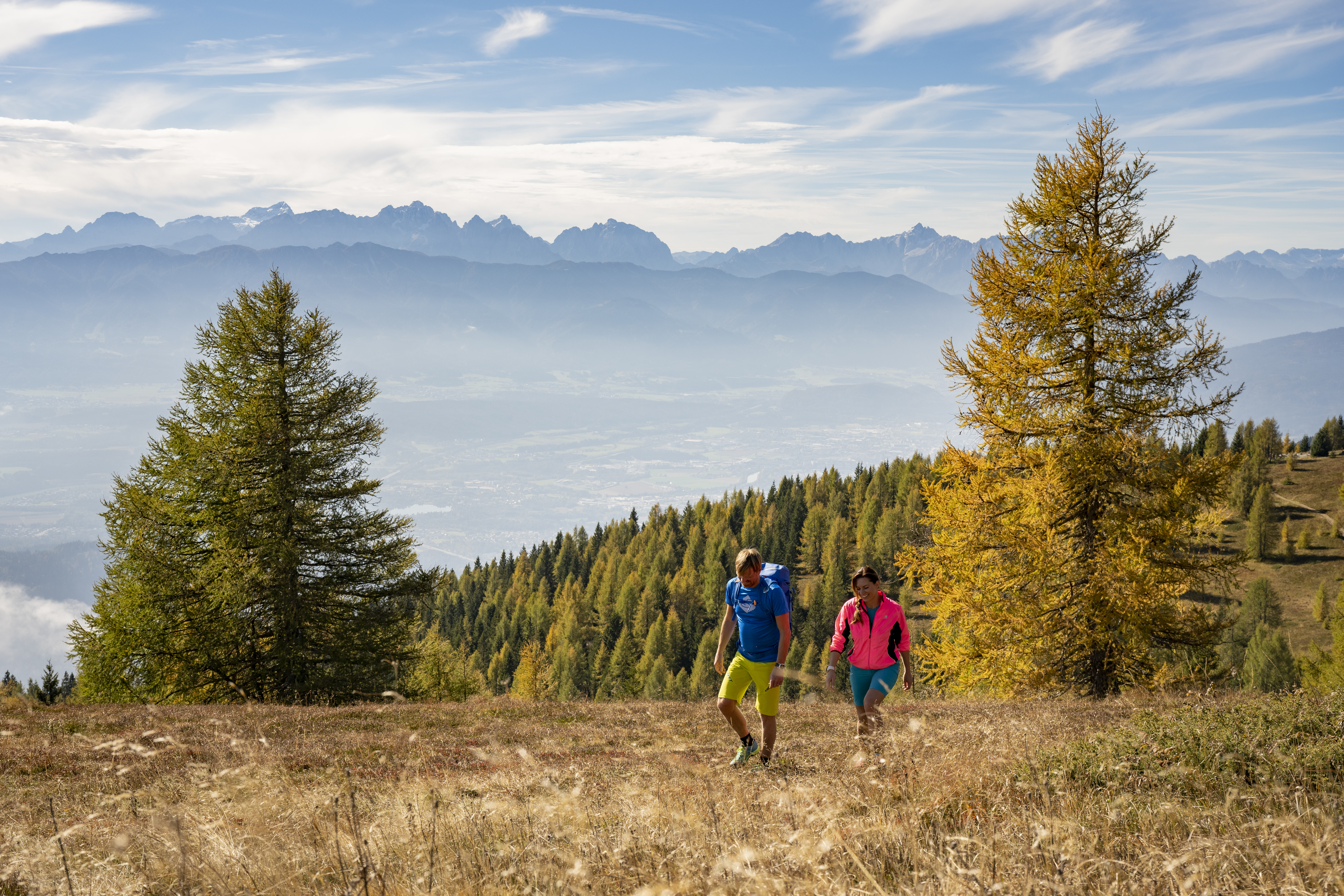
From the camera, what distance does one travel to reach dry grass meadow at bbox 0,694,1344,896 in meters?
3.27

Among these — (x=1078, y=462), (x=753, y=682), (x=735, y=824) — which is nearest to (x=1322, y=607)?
(x=1078, y=462)

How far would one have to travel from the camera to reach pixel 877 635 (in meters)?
7.62

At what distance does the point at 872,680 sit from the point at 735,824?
377 cm

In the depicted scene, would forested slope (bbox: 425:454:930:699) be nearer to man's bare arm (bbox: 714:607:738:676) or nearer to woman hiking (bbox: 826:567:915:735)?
man's bare arm (bbox: 714:607:738:676)

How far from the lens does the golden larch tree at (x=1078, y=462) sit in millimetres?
13414

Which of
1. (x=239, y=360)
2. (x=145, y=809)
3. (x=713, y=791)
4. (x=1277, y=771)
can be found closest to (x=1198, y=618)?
(x=1277, y=771)

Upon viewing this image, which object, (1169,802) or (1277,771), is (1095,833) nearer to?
(1169,802)

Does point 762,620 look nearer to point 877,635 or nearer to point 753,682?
point 753,682

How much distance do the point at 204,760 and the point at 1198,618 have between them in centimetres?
1697

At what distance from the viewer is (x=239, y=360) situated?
18625mm

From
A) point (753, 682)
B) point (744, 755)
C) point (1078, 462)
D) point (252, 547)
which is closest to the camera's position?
point (753, 682)

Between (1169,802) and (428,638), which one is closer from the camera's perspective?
(1169,802)

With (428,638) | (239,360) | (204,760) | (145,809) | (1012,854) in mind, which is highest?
(239,360)

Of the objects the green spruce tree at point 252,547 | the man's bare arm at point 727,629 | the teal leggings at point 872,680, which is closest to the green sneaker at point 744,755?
Answer: the man's bare arm at point 727,629
